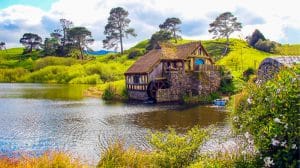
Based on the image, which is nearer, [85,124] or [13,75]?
[85,124]

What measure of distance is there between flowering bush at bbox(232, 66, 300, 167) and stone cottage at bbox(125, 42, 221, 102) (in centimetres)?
3645

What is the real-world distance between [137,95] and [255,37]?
153 feet

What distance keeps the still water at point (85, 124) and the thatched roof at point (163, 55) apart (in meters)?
8.69

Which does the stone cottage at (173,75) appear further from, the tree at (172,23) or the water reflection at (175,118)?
the tree at (172,23)

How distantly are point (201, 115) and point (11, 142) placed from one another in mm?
17006

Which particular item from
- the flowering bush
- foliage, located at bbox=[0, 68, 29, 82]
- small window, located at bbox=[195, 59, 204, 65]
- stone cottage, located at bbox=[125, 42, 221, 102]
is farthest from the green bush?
the flowering bush

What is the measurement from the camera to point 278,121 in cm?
816

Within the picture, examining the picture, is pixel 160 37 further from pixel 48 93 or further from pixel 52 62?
pixel 48 93

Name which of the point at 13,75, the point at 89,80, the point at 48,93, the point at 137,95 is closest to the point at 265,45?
the point at 89,80

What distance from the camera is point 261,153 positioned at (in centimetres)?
884

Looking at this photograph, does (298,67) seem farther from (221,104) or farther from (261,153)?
(221,104)

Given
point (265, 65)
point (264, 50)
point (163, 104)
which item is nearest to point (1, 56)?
point (264, 50)

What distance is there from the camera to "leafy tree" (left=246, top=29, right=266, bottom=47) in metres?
85.6

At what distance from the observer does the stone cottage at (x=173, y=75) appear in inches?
1861
